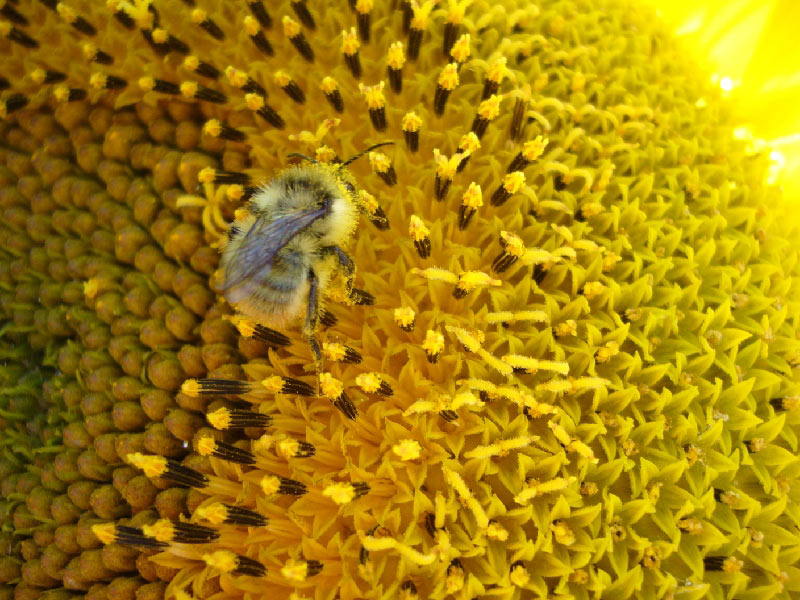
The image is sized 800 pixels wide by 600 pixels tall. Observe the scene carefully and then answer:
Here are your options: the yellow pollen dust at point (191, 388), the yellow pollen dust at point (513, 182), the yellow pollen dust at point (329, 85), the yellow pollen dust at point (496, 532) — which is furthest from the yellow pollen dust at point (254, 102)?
the yellow pollen dust at point (496, 532)

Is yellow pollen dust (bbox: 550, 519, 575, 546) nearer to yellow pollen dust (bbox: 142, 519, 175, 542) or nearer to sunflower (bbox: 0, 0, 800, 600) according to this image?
sunflower (bbox: 0, 0, 800, 600)

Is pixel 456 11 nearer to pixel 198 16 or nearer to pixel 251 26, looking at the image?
pixel 251 26

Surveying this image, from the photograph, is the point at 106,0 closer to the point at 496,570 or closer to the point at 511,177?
the point at 511,177

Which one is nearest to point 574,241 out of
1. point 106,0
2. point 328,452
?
point 328,452

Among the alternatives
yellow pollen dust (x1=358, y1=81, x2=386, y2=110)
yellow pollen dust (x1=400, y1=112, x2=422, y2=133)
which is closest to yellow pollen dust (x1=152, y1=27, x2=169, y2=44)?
yellow pollen dust (x1=358, y1=81, x2=386, y2=110)

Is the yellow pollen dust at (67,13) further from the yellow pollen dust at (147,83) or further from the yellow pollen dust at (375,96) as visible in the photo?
the yellow pollen dust at (375,96)

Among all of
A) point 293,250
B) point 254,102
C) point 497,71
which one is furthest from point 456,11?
point 293,250
